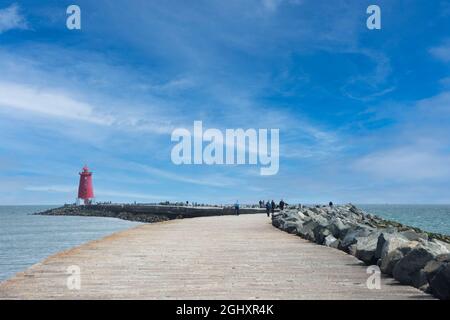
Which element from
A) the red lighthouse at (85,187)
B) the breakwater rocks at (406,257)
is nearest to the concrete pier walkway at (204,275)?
the breakwater rocks at (406,257)

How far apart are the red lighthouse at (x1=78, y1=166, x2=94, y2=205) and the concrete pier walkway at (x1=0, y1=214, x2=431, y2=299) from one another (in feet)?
353

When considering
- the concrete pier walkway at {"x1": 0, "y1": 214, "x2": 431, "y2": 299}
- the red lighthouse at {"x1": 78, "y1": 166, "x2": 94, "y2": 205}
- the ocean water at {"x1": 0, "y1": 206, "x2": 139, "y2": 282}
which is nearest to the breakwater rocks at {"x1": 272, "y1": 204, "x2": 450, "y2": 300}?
the concrete pier walkway at {"x1": 0, "y1": 214, "x2": 431, "y2": 299}

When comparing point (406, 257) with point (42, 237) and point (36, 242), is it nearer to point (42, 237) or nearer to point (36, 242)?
point (36, 242)

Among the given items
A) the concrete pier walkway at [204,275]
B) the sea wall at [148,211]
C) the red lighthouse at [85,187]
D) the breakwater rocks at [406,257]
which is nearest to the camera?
the breakwater rocks at [406,257]

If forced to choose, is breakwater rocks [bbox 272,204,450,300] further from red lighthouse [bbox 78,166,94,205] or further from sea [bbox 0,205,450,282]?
red lighthouse [bbox 78,166,94,205]

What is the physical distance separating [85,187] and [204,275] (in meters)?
114

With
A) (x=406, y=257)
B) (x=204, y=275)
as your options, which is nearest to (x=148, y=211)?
(x=204, y=275)

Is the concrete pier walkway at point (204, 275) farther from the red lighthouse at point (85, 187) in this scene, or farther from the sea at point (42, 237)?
the red lighthouse at point (85, 187)

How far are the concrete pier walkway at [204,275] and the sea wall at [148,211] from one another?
44.4 metres

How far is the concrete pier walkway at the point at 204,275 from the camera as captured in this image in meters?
7.39

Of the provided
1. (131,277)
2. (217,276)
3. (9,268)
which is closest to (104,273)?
(131,277)

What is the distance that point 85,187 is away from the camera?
119 m

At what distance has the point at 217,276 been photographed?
29.8 ft
